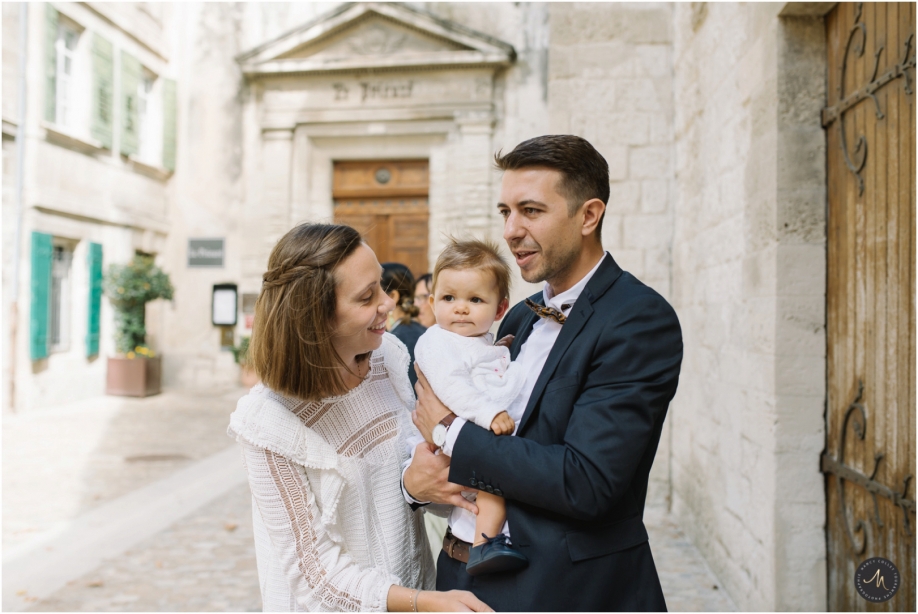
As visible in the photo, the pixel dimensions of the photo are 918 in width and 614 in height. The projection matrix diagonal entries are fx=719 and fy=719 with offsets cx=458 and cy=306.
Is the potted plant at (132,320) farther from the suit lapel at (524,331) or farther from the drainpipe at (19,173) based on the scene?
the suit lapel at (524,331)

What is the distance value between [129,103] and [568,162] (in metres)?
12.3

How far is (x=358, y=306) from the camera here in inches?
66.0

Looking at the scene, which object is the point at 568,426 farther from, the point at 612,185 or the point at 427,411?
the point at 612,185

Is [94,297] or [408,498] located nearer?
[408,498]

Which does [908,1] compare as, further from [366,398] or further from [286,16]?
[286,16]

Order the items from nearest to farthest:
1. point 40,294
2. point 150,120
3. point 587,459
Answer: point 587,459
point 40,294
point 150,120

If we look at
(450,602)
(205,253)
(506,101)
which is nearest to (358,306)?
(450,602)

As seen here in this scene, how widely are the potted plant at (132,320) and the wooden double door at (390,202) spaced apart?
3.23m

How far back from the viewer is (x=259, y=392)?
166cm

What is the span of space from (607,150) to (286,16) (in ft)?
28.3

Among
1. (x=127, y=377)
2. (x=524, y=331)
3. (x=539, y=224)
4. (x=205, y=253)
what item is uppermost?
(x=205, y=253)

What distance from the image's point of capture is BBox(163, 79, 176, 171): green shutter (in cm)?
1263

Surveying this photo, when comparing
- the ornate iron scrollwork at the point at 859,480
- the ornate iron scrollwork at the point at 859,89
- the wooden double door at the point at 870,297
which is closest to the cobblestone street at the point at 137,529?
the ornate iron scrollwork at the point at 859,480

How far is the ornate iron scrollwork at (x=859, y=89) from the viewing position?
2.44 m
